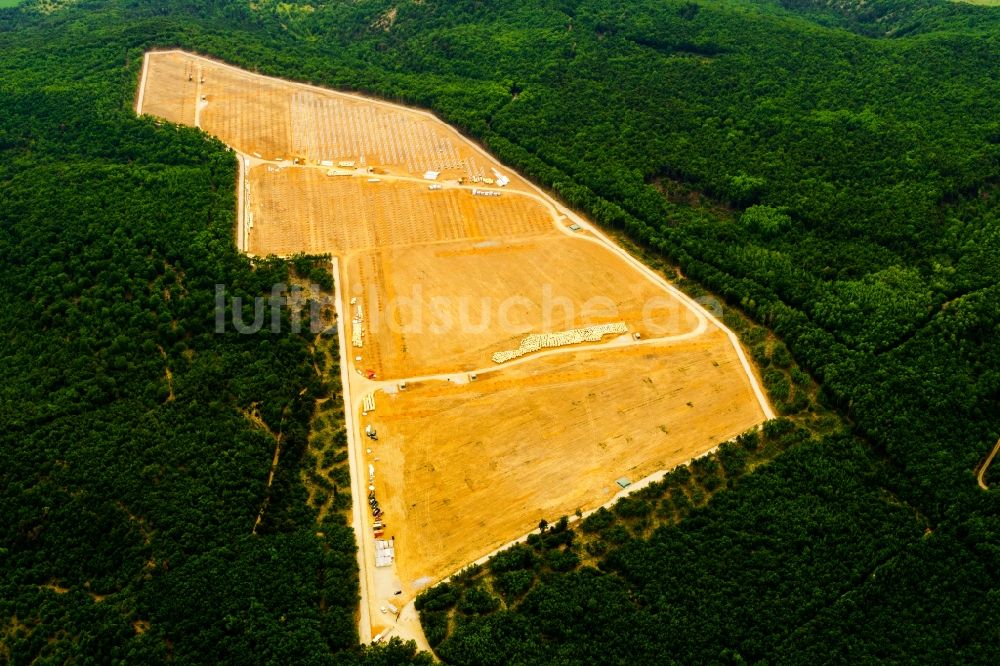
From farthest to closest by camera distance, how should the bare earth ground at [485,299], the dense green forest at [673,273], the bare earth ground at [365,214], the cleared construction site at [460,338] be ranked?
1. the bare earth ground at [365,214]
2. the bare earth ground at [485,299]
3. the cleared construction site at [460,338]
4. the dense green forest at [673,273]

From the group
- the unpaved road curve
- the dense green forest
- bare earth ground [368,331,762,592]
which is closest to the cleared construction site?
bare earth ground [368,331,762,592]

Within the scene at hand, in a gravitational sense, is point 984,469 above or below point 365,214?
below

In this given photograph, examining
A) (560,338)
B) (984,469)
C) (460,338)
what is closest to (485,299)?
(460,338)

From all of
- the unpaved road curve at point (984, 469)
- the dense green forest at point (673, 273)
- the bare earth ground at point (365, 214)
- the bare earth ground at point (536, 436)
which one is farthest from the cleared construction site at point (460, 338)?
the unpaved road curve at point (984, 469)

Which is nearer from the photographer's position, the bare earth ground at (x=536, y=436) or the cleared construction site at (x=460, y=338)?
the bare earth ground at (x=536, y=436)

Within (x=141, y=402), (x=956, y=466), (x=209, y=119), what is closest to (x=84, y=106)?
(x=209, y=119)

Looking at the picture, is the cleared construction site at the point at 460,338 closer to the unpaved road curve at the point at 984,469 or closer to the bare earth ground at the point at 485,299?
the bare earth ground at the point at 485,299

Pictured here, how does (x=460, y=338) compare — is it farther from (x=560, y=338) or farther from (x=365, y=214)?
(x=365, y=214)
